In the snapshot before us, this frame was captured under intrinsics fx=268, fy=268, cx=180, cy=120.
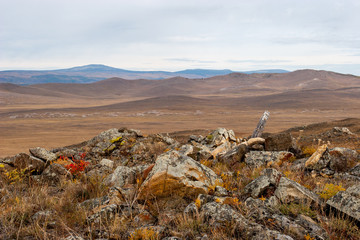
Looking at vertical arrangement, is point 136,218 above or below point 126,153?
above

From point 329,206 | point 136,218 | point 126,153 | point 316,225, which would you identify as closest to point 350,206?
point 329,206

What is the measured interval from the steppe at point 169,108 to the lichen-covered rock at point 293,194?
672 inches

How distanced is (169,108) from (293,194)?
5501 centimetres

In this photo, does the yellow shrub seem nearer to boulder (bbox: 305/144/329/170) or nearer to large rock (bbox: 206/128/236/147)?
boulder (bbox: 305/144/329/170)

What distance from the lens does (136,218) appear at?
10.7 ft

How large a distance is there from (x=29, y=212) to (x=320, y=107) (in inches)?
2403

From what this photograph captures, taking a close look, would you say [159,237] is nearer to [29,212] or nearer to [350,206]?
[29,212]

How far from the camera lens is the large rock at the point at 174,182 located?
375 centimetres

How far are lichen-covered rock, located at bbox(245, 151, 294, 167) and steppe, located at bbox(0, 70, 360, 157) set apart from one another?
47.6ft

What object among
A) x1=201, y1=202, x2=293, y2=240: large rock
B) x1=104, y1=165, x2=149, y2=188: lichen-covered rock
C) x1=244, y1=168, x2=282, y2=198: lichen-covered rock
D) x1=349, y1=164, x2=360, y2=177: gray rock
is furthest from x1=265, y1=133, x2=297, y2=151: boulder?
x1=201, y1=202, x2=293, y2=240: large rock

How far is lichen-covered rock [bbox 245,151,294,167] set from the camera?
18.5 ft

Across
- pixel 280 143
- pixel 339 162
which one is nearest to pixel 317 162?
pixel 339 162

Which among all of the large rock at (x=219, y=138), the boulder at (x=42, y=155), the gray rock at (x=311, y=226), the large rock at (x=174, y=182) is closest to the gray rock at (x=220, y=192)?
the large rock at (x=174, y=182)

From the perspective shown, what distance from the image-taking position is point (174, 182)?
3771 millimetres
